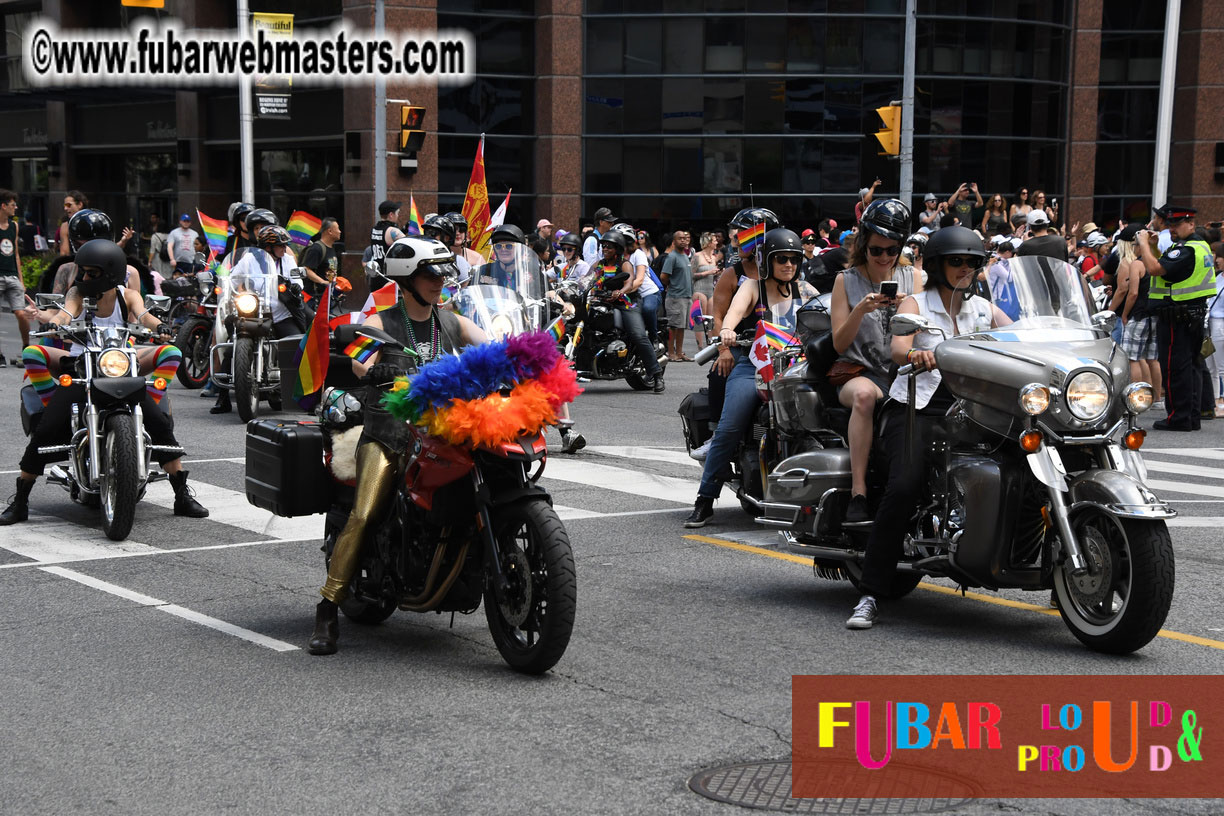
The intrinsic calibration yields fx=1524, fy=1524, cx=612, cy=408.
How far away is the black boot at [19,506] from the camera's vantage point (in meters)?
9.82

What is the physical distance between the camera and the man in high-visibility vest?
593 inches

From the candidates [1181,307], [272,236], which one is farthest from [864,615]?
[272,236]

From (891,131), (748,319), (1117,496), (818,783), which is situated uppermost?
(891,131)

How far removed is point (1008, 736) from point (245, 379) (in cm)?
1116

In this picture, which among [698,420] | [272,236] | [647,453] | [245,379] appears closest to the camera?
[698,420]

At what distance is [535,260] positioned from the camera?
9828 mm

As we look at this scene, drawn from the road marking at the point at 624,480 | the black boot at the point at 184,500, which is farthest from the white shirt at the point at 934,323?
the black boot at the point at 184,500

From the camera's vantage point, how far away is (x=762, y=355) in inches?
363

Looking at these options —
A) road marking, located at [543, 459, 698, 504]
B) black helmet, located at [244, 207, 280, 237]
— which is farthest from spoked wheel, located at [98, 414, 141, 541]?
black helmet, located at [244, 207, 280, 237]

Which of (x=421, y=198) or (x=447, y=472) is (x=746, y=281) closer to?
(x=447, y=472)

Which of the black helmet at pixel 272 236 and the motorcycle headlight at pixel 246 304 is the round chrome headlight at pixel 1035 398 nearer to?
the motorcycle headlight at pixel 246 304

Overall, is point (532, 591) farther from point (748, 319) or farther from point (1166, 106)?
point (1166, 106)

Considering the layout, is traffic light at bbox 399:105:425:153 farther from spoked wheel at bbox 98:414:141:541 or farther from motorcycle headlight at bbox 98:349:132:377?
spoked wheel at bbox 98:414:141:541

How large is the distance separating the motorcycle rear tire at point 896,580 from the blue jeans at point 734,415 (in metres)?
2.05
